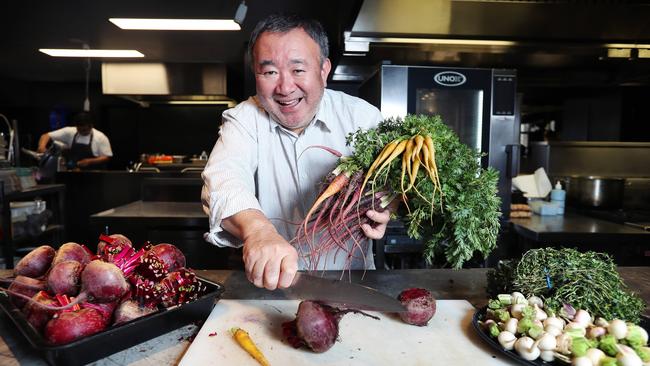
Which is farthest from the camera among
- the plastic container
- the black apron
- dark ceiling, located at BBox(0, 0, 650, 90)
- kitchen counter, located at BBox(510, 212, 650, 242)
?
the black apron

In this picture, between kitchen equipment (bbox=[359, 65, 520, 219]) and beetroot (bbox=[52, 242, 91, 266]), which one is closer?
beetroot (bbox=[52, 242, 91, 266])

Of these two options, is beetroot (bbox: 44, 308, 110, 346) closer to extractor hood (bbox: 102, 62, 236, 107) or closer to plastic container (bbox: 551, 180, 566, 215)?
plastic container (bbox: 551, 180, 566, 215)

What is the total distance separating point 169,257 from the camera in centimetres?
119

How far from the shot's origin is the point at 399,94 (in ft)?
9.87

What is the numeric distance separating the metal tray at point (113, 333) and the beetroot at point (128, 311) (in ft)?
0.07

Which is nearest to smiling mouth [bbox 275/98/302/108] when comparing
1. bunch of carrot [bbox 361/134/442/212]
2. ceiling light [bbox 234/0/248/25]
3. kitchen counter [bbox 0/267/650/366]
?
bunch of carrot [bbox 361/134/442/212]

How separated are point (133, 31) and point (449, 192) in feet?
15.6

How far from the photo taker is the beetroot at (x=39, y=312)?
94 centimetres

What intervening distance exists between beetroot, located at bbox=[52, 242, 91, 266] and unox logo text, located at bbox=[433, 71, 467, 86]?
257 cm

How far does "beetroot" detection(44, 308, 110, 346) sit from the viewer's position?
88cm


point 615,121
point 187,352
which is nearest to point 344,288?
point 187,352

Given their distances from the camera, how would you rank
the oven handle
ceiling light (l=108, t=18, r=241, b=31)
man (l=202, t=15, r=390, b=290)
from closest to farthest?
man (l=202, t=15, r=390, b=290)
the oven handle
ceiling light (l=108, t=18, r=241, b=31)

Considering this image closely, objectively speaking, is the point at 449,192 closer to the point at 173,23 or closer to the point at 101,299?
the point at 101,299

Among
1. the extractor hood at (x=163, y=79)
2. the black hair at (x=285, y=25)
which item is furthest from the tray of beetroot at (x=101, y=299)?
the extractor hood at (x=163, y=79)
